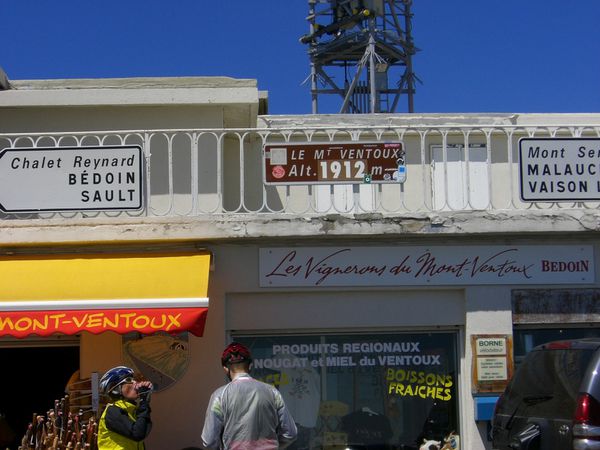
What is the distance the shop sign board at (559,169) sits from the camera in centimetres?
861

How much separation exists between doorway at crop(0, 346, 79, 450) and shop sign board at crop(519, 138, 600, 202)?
5.32 m

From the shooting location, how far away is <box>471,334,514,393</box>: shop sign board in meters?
8.48

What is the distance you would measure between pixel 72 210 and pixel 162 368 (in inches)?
69.4

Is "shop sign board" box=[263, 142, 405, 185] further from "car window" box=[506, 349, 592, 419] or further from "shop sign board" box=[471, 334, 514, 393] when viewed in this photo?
"car window" box=[506, 349, 592, 419]

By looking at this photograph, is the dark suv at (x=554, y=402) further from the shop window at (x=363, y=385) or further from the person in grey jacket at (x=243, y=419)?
the shop window at (x=363, y=385)

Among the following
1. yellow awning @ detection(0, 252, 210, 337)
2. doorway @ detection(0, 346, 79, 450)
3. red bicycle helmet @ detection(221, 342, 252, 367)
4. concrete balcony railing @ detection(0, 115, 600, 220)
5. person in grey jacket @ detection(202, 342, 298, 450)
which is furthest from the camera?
doorway @ detection(0, 346, 79, 450)

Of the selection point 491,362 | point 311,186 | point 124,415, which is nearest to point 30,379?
point 311,186

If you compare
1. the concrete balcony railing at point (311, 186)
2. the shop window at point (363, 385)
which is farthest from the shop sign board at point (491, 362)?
the concrete balcony railing at point (311, 186)

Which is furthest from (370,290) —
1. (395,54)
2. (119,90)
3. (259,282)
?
(395,54)

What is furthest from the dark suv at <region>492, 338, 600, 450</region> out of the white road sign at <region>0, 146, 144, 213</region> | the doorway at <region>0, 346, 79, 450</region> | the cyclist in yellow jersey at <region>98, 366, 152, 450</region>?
the doorway at <region>0, 346, 79, 450</region>

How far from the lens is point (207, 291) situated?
25.9 feet

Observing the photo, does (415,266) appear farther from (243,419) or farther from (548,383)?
(243,419)

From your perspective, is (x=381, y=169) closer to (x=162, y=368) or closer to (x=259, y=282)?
(x=259, y=282)

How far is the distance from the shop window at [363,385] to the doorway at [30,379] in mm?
2624
